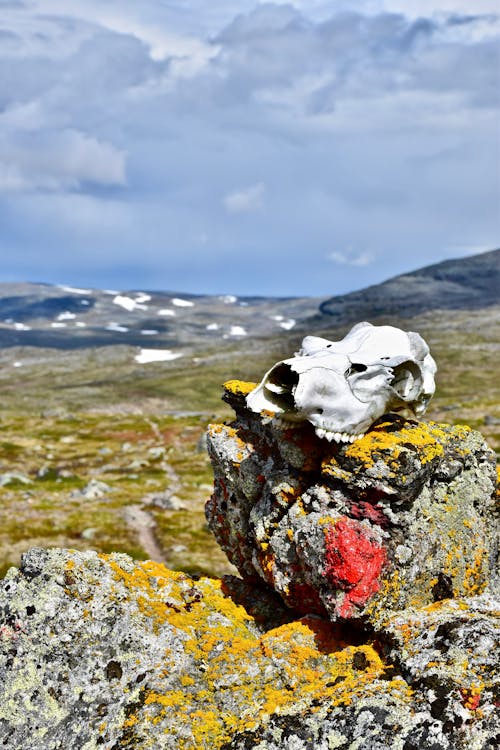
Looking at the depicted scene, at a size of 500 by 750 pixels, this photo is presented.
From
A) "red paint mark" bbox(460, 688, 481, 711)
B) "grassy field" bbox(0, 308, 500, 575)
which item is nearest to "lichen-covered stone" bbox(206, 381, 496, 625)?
"red paint mark" bbox(460, 688, 481, 711)

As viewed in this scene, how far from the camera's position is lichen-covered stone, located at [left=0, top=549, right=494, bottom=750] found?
856 centimetres

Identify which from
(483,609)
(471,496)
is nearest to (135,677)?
(483,609)

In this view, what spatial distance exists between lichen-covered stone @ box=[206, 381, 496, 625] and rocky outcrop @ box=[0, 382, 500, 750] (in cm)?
4

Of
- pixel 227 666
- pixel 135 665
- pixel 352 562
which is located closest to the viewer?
pixel 135 665

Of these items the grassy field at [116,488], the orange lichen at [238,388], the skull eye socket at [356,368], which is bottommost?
the grassy field at [116,488]

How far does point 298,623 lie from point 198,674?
235 cm

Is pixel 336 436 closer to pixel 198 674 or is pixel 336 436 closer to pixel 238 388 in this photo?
pixel 238 388

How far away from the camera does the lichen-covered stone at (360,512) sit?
1077cm

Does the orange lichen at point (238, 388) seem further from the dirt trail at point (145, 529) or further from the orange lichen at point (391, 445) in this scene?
the dirt trail at point (145, 529)

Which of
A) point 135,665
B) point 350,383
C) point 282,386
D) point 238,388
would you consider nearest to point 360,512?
point 350,383

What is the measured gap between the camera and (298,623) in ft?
38.6

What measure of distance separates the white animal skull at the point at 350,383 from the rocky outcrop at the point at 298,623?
55 cm

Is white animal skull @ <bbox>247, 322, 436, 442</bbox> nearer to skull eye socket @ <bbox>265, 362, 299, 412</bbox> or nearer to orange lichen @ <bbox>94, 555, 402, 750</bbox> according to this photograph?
skull eye socket @ <bbox>265, 362, 299, 412</bbox>

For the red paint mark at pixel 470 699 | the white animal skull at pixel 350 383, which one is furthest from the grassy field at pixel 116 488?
the red paint mark at pixel 470 699
